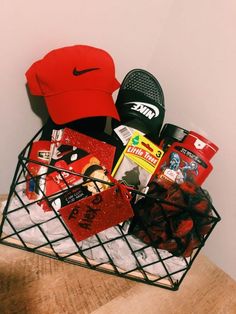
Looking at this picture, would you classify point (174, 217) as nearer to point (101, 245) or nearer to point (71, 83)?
point (101, 245)

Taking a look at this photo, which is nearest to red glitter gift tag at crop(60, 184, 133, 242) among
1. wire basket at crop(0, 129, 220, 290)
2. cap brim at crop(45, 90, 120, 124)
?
wire basket at crop(0, 129, 220, 290)

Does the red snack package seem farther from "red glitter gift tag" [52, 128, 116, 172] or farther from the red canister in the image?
the red canister

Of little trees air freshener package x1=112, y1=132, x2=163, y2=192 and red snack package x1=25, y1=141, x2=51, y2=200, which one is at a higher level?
little trees air freshener package x1=112, y1=132, x2=163, y2=192

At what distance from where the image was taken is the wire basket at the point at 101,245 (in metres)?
0.60

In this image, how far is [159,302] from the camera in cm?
62

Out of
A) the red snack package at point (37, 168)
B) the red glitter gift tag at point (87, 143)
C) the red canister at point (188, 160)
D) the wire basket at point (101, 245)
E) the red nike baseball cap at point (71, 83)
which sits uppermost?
the red nike baseball cap at point (71, 83)

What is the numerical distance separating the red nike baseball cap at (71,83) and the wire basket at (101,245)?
10 centimetres

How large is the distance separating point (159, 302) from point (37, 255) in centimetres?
24

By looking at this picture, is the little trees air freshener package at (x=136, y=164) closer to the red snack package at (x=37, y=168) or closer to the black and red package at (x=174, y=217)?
the black and red package at (x=174, y=217)

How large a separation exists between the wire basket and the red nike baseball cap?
10 centimetres

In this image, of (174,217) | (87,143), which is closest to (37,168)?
(87,143)

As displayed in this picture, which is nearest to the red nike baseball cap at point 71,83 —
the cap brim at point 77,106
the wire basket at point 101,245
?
the cap brim at point 77,106

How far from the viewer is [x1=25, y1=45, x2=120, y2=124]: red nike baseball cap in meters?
0.60

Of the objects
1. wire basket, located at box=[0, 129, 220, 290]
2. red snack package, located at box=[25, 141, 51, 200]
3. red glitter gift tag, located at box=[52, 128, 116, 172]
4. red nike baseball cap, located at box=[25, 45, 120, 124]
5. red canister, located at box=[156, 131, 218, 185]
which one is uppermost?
red nike baseball cap, located at box=[25, 45, 120, 124]
